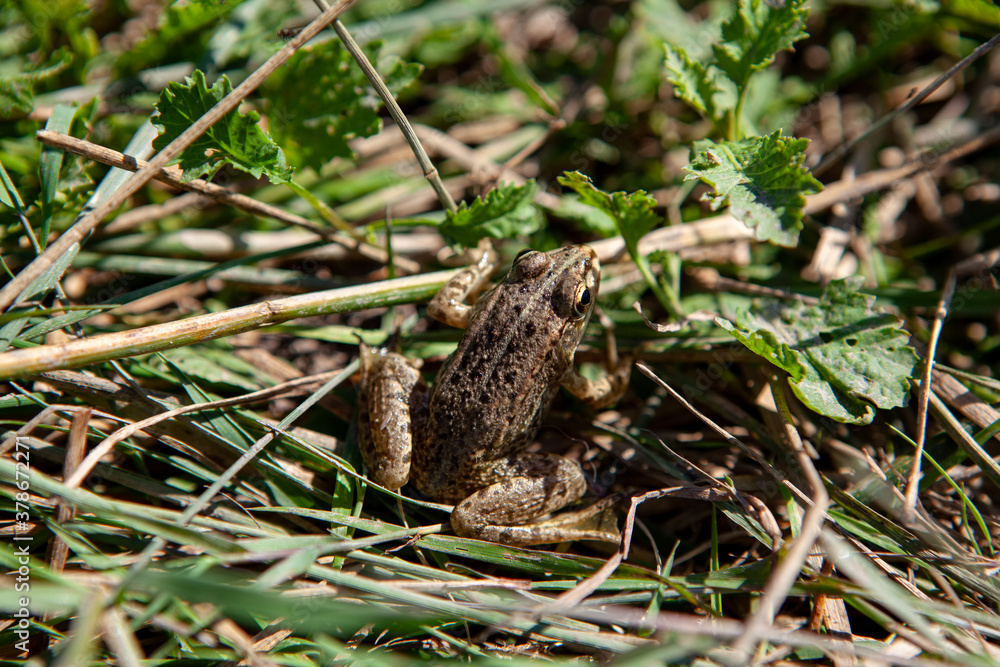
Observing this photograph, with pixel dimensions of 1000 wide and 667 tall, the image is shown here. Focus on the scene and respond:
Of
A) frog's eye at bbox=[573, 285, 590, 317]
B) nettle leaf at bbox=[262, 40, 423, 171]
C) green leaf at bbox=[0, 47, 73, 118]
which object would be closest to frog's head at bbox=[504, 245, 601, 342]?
frog's eye at bbox=[573, 285, 590, 317]

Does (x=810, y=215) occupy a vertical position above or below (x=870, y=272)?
above

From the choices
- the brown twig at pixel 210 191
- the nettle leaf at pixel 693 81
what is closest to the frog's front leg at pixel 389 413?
the brown twig at pixel 210 191

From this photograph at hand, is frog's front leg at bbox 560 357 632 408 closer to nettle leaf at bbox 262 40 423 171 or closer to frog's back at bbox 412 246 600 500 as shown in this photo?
frog's back at bbox 412 246 600 500

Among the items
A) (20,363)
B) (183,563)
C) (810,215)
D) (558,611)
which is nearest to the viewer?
(558,611)

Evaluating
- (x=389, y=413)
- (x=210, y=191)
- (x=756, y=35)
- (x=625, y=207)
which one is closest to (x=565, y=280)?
(x=625, y=207)

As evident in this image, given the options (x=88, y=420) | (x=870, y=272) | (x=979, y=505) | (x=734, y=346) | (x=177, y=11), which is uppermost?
(x=177, y=11)

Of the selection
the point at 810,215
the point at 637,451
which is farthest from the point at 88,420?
the point at 810,215

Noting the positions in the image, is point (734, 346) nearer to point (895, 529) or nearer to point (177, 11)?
point (895, 529)
